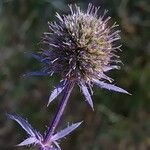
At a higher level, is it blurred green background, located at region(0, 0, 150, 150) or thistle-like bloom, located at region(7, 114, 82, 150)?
thistle-like bloom, located at region(7, 114, 82, 150)

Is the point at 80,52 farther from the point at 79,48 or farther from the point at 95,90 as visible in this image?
the point at 95,90

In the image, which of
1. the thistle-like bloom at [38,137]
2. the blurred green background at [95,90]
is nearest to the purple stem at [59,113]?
the thistle-like bloom at [38,137]

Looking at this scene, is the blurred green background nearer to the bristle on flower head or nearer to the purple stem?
the bristle on flower head

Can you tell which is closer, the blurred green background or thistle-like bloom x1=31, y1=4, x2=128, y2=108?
thistle-like bloom x1=31, y1=4, x2=128, y2=108

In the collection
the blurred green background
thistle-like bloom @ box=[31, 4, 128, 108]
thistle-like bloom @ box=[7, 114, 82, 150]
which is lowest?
the blurred green background

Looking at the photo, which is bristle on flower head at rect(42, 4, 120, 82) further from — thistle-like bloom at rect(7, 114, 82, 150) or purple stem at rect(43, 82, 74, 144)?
thistle-like bloom at rect(7, 114, 82, 150)

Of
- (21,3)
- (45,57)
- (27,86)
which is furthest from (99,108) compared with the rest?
(45,57)

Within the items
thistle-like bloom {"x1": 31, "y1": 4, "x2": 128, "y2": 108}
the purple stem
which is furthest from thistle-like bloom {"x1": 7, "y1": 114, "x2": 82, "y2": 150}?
thistle-like bloom {"x1": 31, "y1": 4, "x2": 128, "y2": 108}
